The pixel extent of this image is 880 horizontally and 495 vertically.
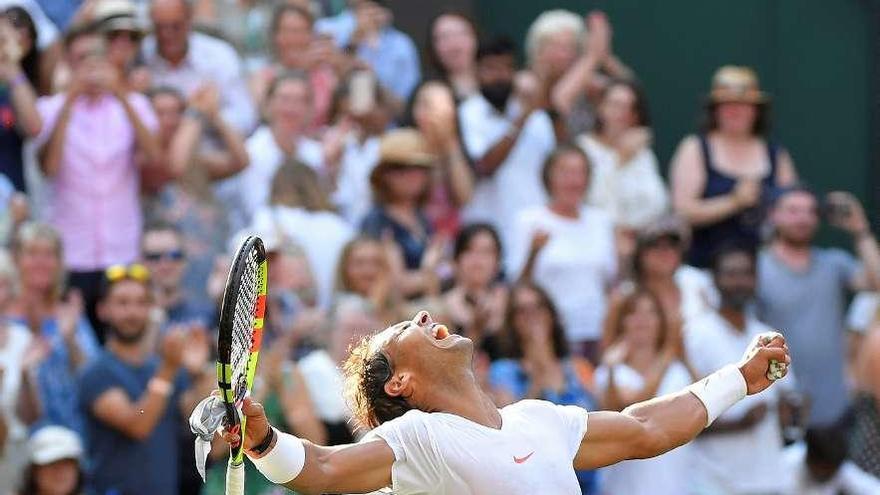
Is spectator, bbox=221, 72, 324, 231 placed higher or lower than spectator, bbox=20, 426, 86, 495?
higher

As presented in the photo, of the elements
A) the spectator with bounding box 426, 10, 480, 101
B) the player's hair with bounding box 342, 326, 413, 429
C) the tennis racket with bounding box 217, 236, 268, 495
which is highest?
the tennis racket with bounding box 217, 236, 268, 495

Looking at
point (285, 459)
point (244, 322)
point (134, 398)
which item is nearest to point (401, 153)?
point (134, 398)

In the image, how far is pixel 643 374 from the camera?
974cm

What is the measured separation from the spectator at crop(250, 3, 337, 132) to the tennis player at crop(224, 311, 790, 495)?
5209mm

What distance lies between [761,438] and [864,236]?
5.86 ft

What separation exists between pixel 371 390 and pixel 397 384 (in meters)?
0.09

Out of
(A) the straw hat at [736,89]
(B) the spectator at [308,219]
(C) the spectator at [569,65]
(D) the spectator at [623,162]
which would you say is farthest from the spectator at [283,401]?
(A) the straw hat at [736,89]

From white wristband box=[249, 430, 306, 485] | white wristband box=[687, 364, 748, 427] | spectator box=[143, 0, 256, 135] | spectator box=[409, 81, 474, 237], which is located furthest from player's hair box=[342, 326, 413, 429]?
spectator box=[409, 81, 474, 237]

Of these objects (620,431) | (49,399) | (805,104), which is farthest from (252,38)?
(620,431)

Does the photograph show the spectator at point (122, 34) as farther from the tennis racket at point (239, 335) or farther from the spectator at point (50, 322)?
the tennis racket at point (239, 335)

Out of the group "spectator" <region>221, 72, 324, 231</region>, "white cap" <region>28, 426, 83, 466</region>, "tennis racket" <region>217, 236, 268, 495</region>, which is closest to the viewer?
"tennis racket" <region>217, 236, 268, 495</region>

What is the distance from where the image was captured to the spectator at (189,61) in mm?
10430

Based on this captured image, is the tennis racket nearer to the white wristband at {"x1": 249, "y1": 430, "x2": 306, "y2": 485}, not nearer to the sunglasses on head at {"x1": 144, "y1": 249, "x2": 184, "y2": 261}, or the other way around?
the white wristband at {"x1": 249, "y1": 430, "x2": 306, "y2": 485}

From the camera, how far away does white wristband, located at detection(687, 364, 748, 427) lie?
594 cm
